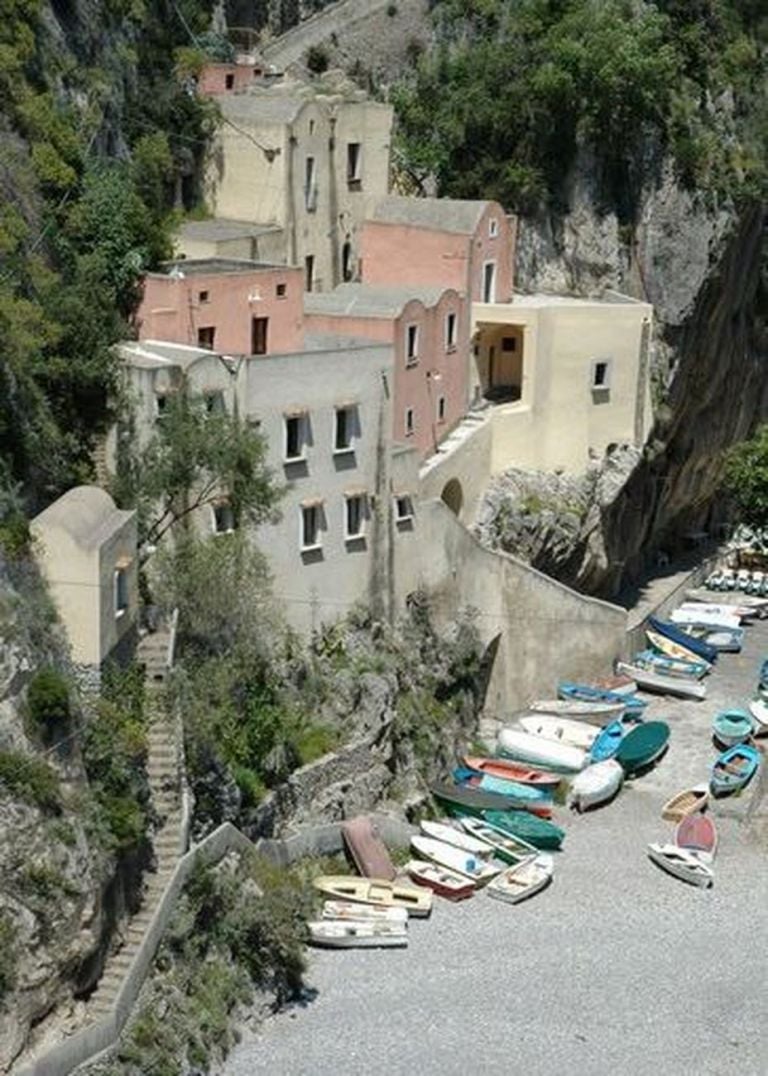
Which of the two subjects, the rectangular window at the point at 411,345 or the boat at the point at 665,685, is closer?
the rectangular window at the point at 411,345

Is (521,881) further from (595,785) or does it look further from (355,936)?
(595,785)

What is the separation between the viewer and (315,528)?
4950cm

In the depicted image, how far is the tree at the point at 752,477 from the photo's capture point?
68875mm

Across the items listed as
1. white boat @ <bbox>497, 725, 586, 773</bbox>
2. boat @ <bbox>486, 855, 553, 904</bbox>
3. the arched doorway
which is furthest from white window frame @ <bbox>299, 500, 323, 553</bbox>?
boat @ <bbox>486, 855, 553, 904</bbox>

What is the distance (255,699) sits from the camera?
46250 millimetres

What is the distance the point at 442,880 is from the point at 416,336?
1582 cm

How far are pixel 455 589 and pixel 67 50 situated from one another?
17896 millimetres

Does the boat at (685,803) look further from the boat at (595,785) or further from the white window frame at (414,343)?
the white window frame at (414,343)

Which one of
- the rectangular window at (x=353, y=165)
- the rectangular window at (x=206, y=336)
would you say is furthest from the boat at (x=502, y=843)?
the rectangular window at (x=353, y=165)

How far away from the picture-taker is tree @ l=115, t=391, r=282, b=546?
146ft

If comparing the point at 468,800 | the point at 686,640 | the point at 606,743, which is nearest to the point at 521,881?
the point at 468,800

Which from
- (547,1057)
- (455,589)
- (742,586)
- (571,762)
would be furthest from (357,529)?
(742,586)

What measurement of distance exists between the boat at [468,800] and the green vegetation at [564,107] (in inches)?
872

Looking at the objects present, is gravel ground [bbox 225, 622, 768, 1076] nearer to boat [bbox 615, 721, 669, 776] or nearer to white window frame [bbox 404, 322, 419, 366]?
boat [bbox 615, 721, 669, 776]
